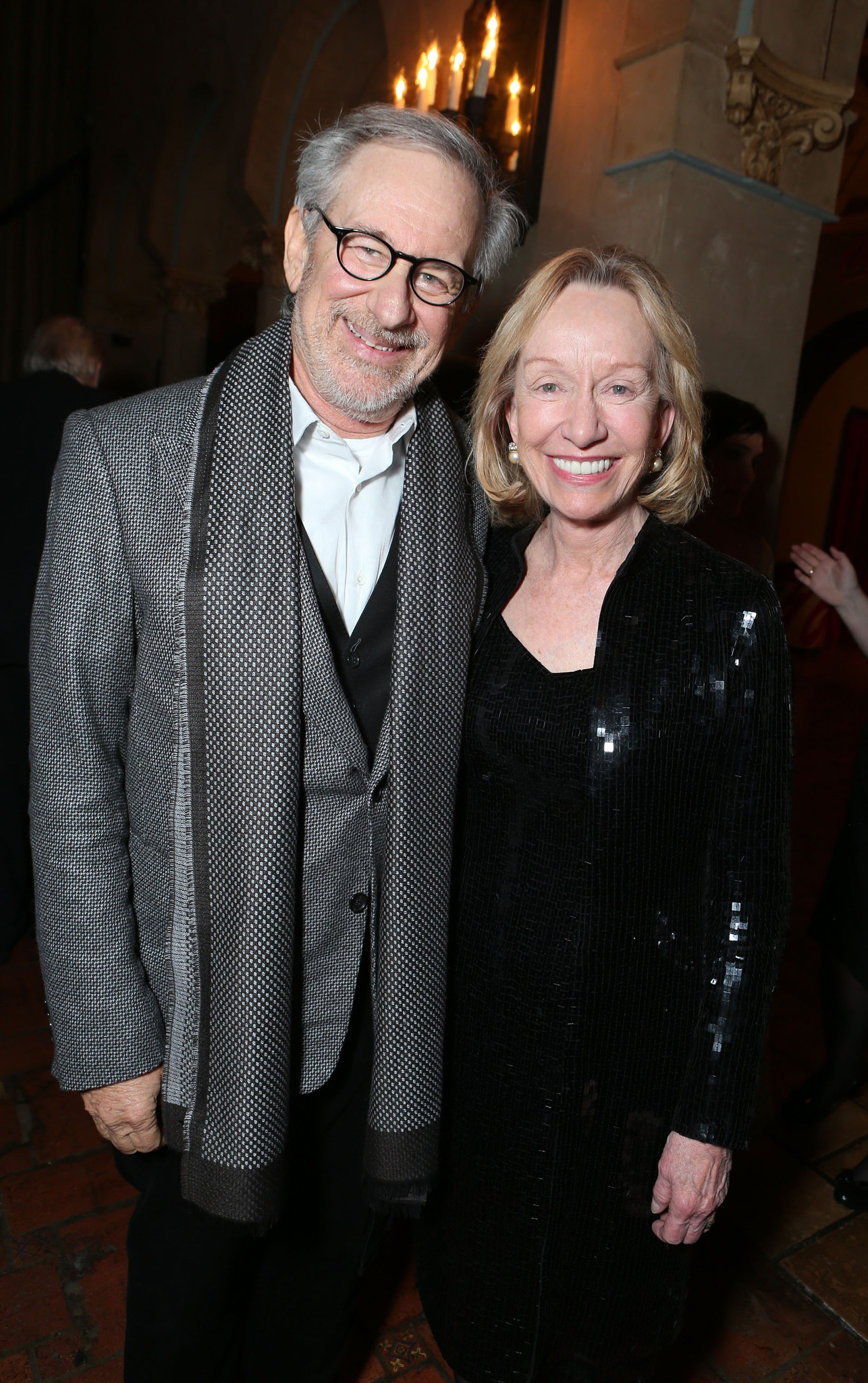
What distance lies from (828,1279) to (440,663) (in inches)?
77.9

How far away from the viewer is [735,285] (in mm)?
2723

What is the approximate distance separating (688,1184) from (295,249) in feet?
5.15

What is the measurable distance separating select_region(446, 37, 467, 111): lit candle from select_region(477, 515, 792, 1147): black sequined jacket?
2028mm

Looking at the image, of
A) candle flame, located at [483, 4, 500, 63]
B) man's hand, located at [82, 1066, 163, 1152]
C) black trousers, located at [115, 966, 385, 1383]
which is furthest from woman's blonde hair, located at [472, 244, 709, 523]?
candle flame, located at [483, 4, 500, 63]

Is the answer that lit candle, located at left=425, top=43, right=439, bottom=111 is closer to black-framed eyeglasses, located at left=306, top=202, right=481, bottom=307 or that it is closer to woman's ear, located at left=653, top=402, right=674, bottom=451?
black-framed eyeglasses, located at left=306, top=202, right=481, bottom=307

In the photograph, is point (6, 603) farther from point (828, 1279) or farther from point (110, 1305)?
point (828, 1279)

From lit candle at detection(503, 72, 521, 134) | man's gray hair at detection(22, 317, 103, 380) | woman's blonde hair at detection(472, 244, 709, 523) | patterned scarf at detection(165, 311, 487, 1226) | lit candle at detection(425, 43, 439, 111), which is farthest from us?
man's gray hair at detection(22, 317, 103, 380)

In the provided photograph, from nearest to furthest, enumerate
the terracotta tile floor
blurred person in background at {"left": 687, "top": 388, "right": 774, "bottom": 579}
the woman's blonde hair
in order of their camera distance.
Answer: the woman's blonde hair
the terracotta tile floor
blurred person in background at {"left": 687, "top": 388, "right": 774, "bottom": 579}

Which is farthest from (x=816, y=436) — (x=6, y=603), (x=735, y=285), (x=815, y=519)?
(x=6, y=603)

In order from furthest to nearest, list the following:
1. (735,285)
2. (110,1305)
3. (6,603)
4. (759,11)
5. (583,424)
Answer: (6,603) → (735,285) → (759,11) → (110,1305) → (583,424)

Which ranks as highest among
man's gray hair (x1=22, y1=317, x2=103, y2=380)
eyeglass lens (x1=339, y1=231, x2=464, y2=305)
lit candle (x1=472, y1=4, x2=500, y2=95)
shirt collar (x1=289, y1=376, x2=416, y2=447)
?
Answer: lit candle (x1=472, y1=4, x2=500, y2=95)

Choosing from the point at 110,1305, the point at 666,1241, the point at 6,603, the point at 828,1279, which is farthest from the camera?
the point at 6,603

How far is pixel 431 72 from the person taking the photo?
2.73m

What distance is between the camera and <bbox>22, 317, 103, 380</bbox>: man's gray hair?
3301 mm
